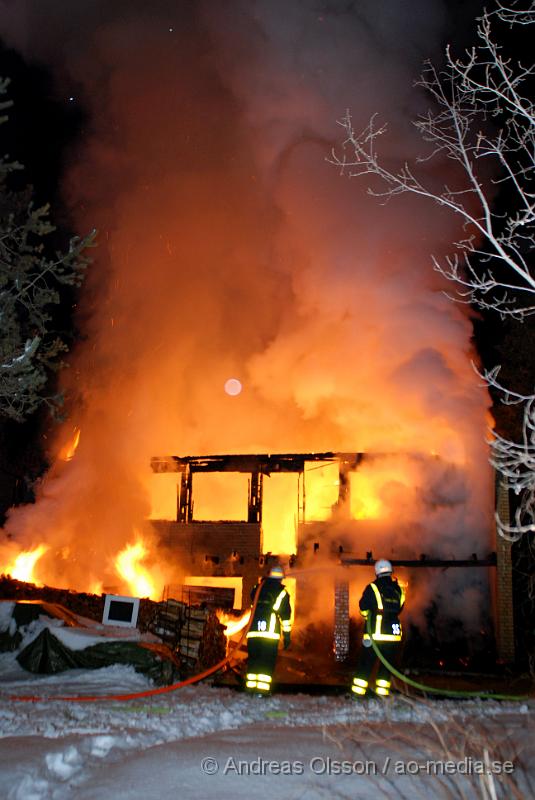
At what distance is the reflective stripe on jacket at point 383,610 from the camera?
23.8 feet

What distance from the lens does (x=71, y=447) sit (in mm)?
24984

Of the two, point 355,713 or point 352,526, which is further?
point 352,526

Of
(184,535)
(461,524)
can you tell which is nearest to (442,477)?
(461,524)

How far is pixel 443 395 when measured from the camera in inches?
607

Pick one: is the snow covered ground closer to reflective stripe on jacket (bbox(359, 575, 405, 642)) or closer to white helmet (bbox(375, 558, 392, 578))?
reflective stripe on jacket (bbox(359, 575, 405, 642))

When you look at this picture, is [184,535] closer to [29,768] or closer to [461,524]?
[461,524]

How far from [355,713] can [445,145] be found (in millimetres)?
5030

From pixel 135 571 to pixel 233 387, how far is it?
9212 mm

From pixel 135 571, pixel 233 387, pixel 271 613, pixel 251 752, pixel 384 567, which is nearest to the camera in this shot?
pixel 251 752

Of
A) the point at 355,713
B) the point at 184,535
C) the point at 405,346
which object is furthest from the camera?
the point at 184,535

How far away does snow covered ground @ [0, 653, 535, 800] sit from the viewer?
342 centimetres

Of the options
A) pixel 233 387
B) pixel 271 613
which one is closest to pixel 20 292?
pixel 271 613

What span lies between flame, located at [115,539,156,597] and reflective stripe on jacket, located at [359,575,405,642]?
40.1ft

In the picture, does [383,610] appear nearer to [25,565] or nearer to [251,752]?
[251,752]
